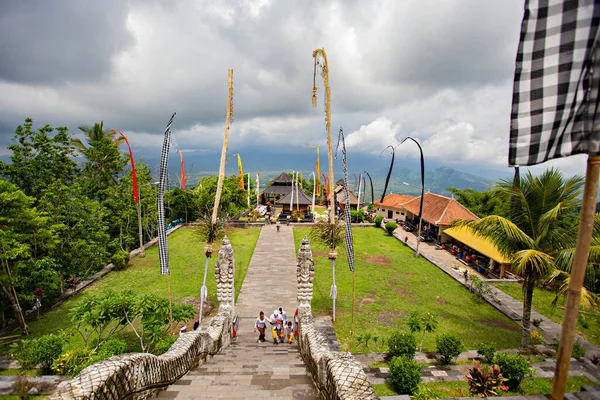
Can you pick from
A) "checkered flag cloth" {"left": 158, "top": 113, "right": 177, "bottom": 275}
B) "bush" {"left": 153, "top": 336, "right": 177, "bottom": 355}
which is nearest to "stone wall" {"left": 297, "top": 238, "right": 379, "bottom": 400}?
"bush" {"left": 153, "top": 336, "right": 177, "bottom": 355}

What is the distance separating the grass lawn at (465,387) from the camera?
8227 millimetres

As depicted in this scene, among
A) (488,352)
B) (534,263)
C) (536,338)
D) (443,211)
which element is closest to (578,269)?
(534,263)

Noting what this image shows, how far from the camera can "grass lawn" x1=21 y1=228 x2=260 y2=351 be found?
12.9 m

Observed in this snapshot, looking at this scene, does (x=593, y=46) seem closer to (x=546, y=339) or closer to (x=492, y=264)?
(x=546, y=339)

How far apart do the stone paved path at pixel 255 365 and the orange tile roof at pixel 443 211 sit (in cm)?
1546

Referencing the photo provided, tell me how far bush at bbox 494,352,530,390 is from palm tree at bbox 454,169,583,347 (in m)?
2.48

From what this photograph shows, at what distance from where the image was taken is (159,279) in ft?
58.6

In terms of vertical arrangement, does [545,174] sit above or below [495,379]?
above

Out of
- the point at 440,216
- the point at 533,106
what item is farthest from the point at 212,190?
the point at 533,106

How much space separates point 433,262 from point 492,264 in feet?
11.5

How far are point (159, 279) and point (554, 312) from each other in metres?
20.7

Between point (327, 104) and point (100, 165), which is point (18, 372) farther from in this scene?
point (100, 165)

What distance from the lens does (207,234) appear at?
1216cm

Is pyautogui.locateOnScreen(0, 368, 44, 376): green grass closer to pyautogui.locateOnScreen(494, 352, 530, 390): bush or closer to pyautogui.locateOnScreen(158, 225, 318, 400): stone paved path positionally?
pyautogui.locateOnScreen(158, 225, 318, 400): stone paved path
